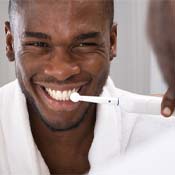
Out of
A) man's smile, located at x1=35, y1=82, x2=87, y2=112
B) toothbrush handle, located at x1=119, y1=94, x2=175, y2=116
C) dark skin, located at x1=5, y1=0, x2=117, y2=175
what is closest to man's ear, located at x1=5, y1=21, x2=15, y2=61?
dark skin, located at x1=5, y1=0, x2=117, y2=175

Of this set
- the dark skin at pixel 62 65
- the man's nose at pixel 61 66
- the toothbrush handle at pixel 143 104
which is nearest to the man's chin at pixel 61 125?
the dark skin at pixel 62 65

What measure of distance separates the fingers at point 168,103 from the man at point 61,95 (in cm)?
20

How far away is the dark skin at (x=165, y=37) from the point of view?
53 centimetres

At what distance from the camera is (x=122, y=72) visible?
1.08 meters

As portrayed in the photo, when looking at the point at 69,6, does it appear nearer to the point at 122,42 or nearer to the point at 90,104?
the point at 90,104

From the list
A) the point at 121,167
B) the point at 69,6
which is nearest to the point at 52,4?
the point at 69,6

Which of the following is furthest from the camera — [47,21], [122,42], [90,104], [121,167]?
[122,42]

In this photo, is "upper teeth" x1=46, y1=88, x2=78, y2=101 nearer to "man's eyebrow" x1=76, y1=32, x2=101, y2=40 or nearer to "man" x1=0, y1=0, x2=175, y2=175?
"man" x1=0, y1=0, x2=175, y2=175

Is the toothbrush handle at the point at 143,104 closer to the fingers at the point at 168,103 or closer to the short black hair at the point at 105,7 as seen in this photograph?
the fingers at the point at 168,103

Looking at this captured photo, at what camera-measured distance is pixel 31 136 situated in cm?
79

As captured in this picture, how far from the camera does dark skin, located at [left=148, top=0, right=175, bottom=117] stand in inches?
20.8

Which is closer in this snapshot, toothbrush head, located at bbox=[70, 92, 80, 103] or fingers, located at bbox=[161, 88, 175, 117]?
fingers, located at bbox=[161, 88, 175, 117]

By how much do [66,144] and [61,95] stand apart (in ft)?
0.51

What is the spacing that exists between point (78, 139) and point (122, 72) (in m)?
0.29
